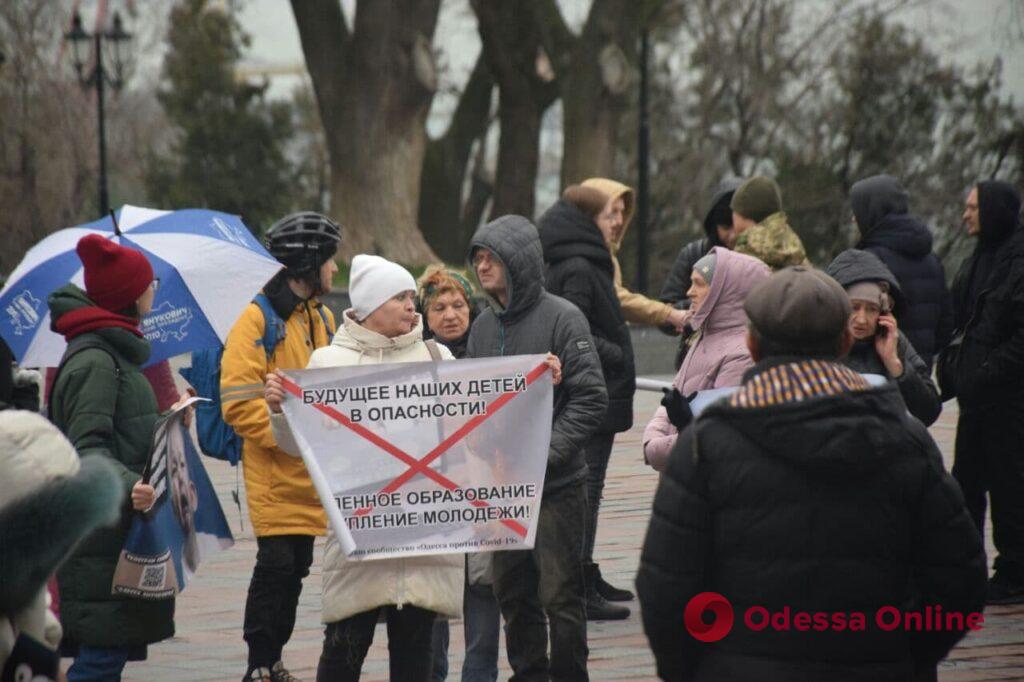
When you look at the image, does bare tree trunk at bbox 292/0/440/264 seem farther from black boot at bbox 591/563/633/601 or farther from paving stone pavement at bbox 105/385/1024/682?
black boot at bbox 591/563/633/601

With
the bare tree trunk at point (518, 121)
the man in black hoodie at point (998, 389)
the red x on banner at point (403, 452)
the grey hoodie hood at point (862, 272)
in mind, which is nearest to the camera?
the red x on banner at point (403, 452)

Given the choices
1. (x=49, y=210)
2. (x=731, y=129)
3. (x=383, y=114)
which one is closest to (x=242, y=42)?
(x=49, y=210)

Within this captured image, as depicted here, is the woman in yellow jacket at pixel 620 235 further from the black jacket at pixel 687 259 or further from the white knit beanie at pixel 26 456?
the white knit beanie at pixel 26 456

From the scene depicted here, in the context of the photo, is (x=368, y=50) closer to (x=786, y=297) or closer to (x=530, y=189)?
(x=530, y=189)

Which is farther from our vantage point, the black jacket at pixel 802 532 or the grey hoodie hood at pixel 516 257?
the grey hoodie hood at pixel 516 257

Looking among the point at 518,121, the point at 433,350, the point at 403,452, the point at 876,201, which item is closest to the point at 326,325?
the point at 433,350

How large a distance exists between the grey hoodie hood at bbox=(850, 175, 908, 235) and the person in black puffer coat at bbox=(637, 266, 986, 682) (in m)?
4.63

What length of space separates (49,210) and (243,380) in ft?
127

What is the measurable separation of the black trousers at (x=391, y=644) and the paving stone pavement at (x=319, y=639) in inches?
51.2

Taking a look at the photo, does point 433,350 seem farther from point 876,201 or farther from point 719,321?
point 876,201

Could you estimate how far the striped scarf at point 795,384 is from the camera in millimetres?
3666

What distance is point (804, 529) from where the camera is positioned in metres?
3.68

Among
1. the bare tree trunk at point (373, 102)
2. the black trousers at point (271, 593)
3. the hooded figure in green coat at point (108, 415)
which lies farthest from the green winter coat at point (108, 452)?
the bare tree trunk at point (373, 102)

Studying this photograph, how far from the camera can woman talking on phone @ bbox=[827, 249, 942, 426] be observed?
6207mm
